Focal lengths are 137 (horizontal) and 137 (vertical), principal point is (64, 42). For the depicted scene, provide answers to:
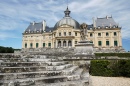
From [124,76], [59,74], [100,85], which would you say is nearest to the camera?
[59,74]

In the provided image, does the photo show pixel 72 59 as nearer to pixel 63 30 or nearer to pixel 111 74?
pixel 111 74

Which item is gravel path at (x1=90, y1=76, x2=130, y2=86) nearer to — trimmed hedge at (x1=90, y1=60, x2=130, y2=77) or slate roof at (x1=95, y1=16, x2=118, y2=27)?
trimmed hedge at (x1=90, y1=60, x2=130, y2=77)

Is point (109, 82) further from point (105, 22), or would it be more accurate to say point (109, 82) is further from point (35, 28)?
point (35, 28)

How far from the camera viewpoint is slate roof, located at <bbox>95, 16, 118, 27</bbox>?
165 ft

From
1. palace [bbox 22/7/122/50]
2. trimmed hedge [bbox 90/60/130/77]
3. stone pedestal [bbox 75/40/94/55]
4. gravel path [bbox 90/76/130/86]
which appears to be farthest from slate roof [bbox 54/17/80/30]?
gravel path [bbox 90/76/130/86]

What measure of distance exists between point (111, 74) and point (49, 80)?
19.9ft

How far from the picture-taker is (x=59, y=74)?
577 centimetres

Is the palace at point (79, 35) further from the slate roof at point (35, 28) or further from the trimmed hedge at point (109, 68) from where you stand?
the trimmed hedge at point (109, 68)

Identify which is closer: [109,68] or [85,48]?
[109,68]

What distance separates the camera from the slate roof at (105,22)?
50.3 m

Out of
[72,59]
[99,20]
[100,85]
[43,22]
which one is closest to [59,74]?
[100,85]

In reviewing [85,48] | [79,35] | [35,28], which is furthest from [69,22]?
[85,48]

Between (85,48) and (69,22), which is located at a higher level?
(69,22)

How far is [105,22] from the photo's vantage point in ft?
169
